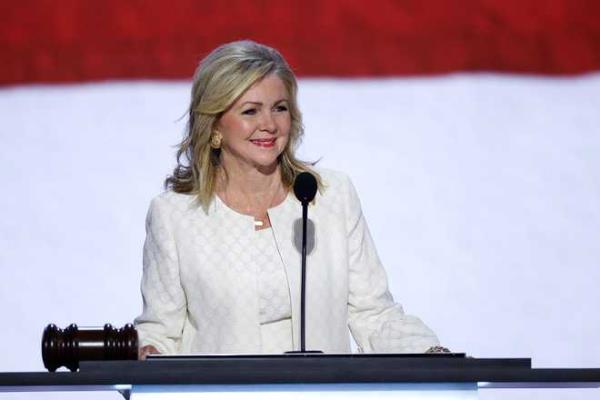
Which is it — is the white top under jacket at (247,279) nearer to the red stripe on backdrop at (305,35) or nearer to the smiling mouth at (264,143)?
the smiling mouth at (264,143)

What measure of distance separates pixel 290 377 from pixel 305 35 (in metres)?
2.18

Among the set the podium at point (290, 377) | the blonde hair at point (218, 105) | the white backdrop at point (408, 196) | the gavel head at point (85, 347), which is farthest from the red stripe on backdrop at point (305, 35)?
the podium at point (290, 377)

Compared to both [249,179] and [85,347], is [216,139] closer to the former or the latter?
[249,179]

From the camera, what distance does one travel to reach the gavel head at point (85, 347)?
96.7 inches

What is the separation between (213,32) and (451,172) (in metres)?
0.87

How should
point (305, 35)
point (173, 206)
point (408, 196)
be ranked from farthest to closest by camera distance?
point (305, 35), point (408, 196), point (173, 206)

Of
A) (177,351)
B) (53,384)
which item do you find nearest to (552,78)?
(177,351)

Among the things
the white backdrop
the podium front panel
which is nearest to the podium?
the podium front panel

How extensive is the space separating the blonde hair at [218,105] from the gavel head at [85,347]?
0.79m

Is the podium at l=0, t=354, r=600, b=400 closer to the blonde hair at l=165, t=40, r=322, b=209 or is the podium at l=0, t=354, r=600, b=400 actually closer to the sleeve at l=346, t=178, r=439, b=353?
the sleeve at l=346, t=178, r=439, b=353

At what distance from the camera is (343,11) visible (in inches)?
164

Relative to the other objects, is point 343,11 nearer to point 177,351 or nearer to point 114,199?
point 114,199

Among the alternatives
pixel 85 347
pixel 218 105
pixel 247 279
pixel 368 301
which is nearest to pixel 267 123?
pixel 218 105

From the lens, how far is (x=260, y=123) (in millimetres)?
3143
